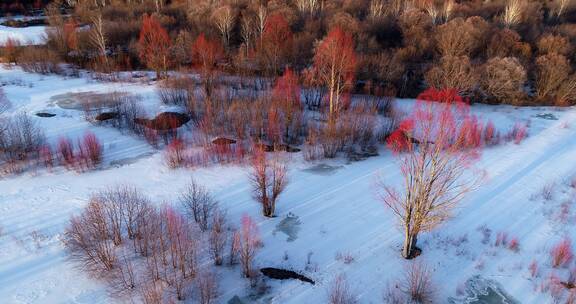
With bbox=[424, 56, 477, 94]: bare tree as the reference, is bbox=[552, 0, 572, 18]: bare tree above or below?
above

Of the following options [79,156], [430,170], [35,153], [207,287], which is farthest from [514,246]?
[35,153]

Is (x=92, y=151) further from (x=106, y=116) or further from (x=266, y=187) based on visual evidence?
(x=266, y=187)

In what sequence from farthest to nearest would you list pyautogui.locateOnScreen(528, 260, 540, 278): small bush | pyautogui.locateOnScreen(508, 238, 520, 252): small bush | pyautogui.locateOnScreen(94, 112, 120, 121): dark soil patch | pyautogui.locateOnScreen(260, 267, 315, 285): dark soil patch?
pyautogui.locateOnScreen(94, 112, 120, 121): dark soil patch
pyautogui.locateOnScreen(508, 238, 520, 252): small bush
pyautogui.locateOnScreen(528, 260, 540, 278): small bush
pyautogui.locateOnScreen(260, 267, 315, 285): dark soil patch

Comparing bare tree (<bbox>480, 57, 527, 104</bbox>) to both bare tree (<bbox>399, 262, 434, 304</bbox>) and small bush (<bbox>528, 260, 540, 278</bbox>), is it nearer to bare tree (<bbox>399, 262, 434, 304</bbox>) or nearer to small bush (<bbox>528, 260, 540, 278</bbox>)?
small bush (<bbox>528, 260, 540, 278</bbox>)

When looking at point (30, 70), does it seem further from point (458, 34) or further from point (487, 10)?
point (487, 10)

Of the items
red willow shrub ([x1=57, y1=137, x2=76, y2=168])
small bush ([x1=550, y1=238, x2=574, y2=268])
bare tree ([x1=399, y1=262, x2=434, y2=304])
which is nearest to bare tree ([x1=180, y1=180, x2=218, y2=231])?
red willow shrub ([x1=57, y1=137, x2=76, y2=168])

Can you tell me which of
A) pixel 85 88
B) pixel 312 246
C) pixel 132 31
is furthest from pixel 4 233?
pixel 132 31
